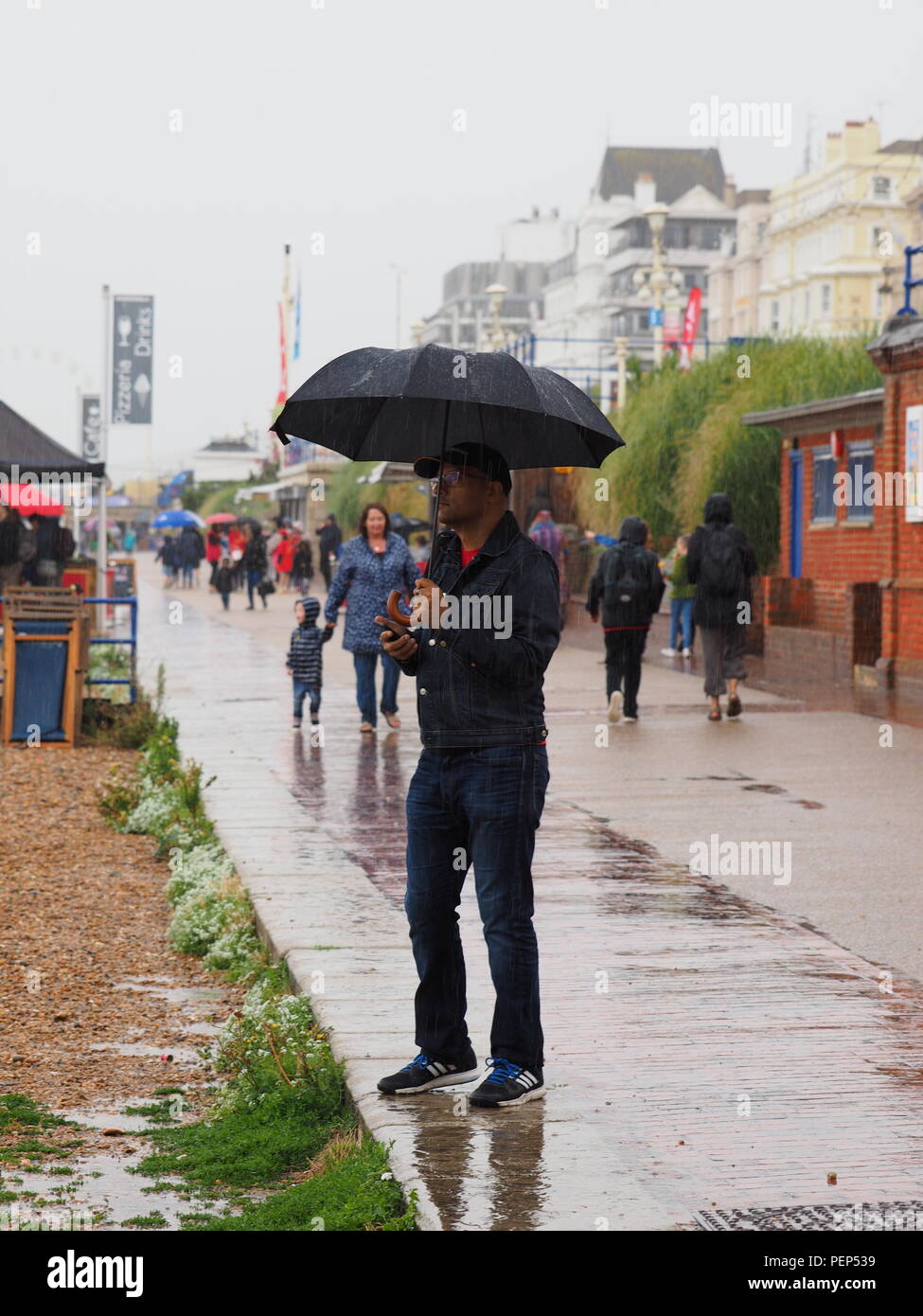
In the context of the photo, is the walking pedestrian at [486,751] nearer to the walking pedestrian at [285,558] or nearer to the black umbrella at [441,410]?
the black umbrella at [441,410]

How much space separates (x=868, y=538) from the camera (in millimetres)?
22656

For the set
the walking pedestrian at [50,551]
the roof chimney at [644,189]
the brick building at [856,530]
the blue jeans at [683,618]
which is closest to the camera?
the brick building at [856,530]

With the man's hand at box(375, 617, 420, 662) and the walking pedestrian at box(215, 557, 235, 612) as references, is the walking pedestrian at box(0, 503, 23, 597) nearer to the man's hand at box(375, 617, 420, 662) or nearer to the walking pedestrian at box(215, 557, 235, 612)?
the man's hand at box(375, 617, 420, 662)

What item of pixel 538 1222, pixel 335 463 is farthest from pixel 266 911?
pixel 335 463

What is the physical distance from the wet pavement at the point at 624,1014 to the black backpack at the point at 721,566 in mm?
3665

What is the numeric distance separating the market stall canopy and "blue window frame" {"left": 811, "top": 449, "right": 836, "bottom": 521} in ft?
30.4

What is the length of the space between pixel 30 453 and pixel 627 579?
256 inches

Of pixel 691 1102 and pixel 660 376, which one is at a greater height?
pixel 660 376

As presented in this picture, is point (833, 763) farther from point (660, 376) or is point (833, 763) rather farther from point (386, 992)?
point (660, 376)

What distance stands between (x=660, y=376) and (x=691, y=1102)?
26.7m

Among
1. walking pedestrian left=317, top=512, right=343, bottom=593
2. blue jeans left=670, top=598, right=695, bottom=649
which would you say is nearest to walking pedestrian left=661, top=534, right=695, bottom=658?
blue jeans left=670, top=598, right=695, bottom=649

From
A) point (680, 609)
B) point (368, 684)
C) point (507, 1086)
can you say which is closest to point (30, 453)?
point (368, 684)

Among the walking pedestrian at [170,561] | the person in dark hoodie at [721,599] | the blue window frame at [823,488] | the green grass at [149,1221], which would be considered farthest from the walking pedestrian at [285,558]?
the green grass at [149,1221]

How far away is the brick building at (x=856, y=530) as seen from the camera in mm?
18141
